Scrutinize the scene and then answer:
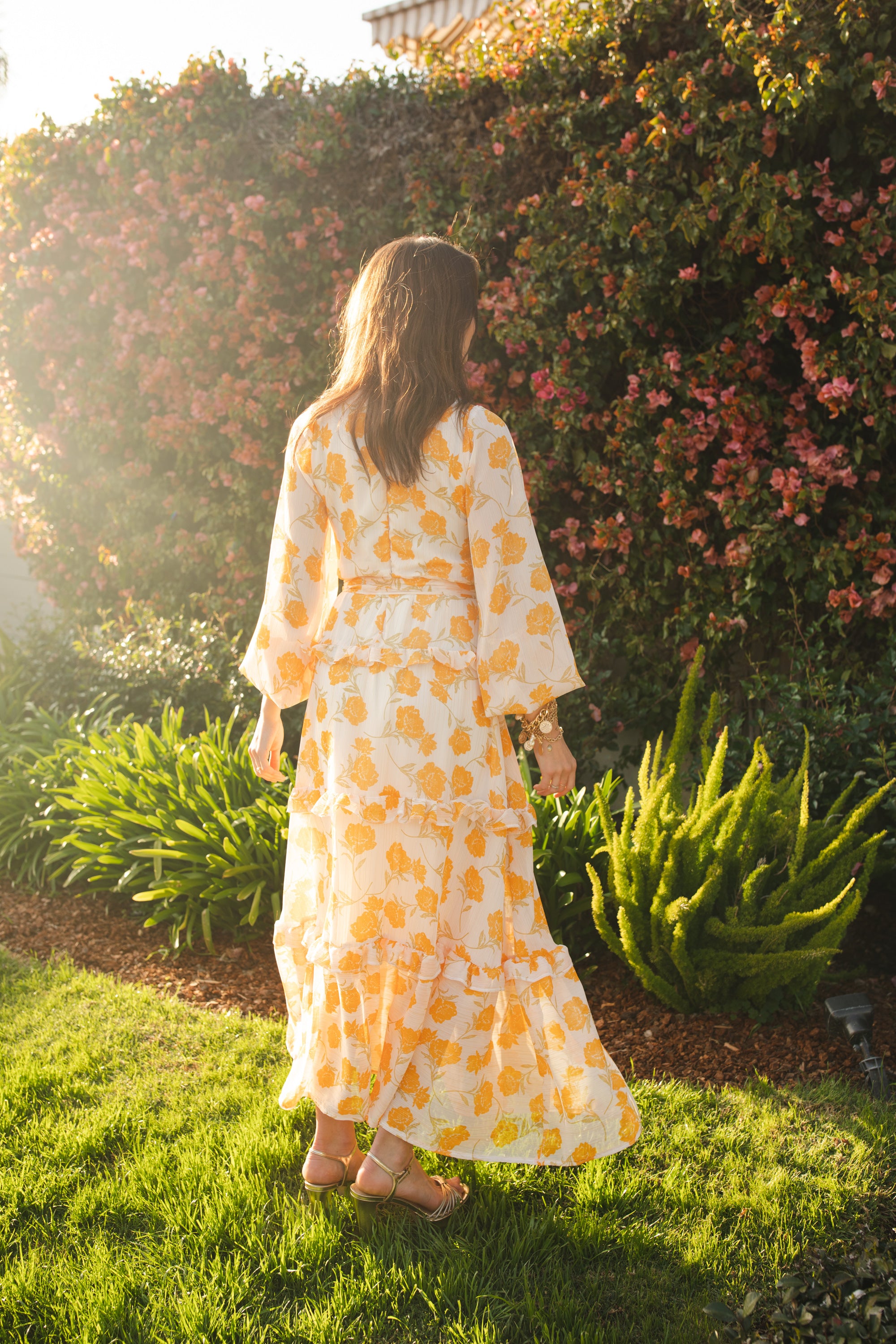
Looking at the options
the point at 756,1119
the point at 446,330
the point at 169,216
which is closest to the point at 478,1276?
the point at 756,1119

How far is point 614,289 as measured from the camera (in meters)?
3.54

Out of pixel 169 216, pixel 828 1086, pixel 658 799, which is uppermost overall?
pixel 169 216

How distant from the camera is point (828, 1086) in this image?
2225 mm

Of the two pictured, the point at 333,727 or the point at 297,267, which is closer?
the point at 333,727

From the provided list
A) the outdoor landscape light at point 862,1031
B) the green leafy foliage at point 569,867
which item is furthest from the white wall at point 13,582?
the outdoor landscape light at point 862,1031

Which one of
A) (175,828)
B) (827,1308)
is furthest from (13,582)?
(827,1308)

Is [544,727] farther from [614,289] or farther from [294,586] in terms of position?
[614,289]

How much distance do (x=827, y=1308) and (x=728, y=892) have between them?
1.20 meters

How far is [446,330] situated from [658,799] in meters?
1.41

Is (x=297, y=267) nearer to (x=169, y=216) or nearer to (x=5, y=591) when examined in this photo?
(x=169, y=216)

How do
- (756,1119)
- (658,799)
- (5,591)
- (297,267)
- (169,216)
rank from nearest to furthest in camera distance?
(756,1119) → (658,799) → (297,267) → (169,216) → (5,591)

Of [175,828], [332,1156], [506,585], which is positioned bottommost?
[332,1156]

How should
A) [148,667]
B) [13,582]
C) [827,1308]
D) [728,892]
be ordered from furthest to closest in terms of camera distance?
[13,582]
[148,667]
[728,892]
[827,1308]

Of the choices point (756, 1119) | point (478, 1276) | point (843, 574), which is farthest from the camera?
point (843, 574)
